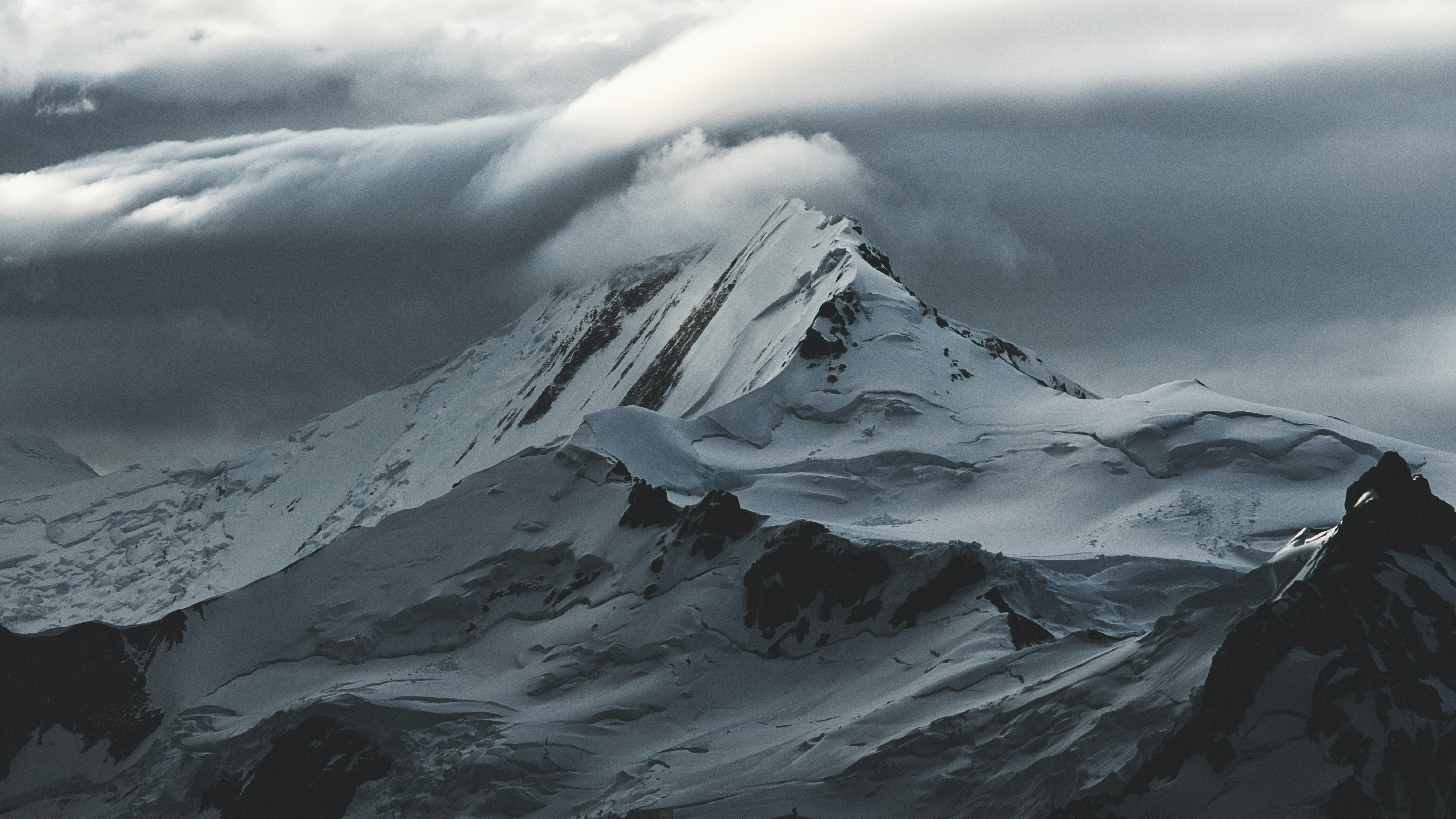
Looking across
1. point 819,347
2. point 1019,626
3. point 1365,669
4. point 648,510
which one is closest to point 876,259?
point 819,347

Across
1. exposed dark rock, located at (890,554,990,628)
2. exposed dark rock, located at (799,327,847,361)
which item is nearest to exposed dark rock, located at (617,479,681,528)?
exposed dark rock, located at (890,554,990,628)

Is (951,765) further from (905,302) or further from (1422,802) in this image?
(905,302)

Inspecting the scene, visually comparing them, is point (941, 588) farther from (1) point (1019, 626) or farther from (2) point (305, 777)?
(2) point (305, 777)

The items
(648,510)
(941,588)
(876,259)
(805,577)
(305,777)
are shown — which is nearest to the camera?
(941,588)

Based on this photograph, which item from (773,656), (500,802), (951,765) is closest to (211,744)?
(500,802)

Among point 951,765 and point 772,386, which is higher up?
point 772,386

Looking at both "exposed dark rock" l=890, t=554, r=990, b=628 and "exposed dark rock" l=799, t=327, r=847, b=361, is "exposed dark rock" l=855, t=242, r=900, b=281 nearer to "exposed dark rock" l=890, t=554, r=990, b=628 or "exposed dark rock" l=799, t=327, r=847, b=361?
"exposed dark rock" l=799, t=327, r=847, b=361
